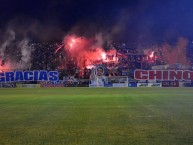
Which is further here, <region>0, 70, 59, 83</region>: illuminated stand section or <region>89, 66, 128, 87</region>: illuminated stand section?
<region>0, 70, 59, 83</region>: illuminated stand section

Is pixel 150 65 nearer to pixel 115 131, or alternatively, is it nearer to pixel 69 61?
pixel 69 61

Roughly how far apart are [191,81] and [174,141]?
3659 inches

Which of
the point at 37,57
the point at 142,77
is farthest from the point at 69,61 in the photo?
the point at 142,77

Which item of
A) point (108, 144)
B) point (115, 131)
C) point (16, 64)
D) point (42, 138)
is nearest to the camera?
point (108, 144)

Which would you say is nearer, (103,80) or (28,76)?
(103,80)

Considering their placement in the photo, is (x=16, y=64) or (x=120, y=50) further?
(x=120, y=50)

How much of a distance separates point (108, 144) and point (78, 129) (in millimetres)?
3834

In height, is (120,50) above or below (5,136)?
above

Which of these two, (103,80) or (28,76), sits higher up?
(28,76)

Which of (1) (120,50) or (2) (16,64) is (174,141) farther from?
(1) (120,50)

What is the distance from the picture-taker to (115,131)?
16.9 m

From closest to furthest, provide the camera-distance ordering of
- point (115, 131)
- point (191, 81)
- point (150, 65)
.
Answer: point (115, 131) → point (191, 81) → point (150, 65)

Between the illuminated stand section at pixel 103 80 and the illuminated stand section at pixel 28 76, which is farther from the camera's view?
the illuminated stand section at pixel 28 76

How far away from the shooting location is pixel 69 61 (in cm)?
12938
